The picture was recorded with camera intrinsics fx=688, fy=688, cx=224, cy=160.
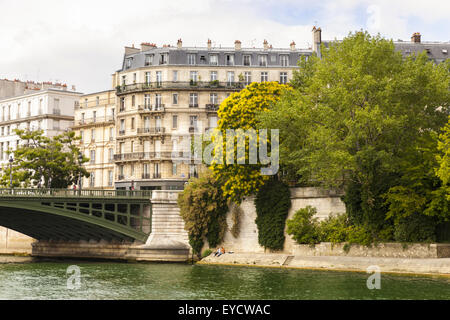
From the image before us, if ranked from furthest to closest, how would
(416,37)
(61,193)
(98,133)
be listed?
(98,133) < (416,37) < (61,193)

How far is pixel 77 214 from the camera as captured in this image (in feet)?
186

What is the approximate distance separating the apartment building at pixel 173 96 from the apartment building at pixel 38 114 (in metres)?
18.1

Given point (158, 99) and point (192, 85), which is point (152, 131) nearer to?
point (158, 99)

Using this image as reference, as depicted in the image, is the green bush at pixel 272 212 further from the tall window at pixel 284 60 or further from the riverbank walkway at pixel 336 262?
the tall window at pixel 284 60

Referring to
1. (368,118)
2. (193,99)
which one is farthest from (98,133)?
(368,118)

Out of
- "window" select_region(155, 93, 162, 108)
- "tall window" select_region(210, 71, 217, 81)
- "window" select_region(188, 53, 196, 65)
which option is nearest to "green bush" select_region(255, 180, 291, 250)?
"tall window" select_region(210, 71, 217, 81)

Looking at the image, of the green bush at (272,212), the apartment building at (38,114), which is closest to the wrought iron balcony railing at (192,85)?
the green bush at (272,212)

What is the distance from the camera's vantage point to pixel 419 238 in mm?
45594

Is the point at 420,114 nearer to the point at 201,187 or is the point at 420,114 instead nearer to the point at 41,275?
the point at 201,187

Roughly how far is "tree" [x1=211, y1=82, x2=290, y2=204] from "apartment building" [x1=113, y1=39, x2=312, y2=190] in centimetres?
1618

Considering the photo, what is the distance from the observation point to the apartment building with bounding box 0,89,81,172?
89.9 metres

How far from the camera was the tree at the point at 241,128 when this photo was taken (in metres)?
53.0

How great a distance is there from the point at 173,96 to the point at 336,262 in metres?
31.6

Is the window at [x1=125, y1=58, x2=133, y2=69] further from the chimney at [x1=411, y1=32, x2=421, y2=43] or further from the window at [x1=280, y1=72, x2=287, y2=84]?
the chimney at [x1=411, y1=32, x2=421, y2=43]
